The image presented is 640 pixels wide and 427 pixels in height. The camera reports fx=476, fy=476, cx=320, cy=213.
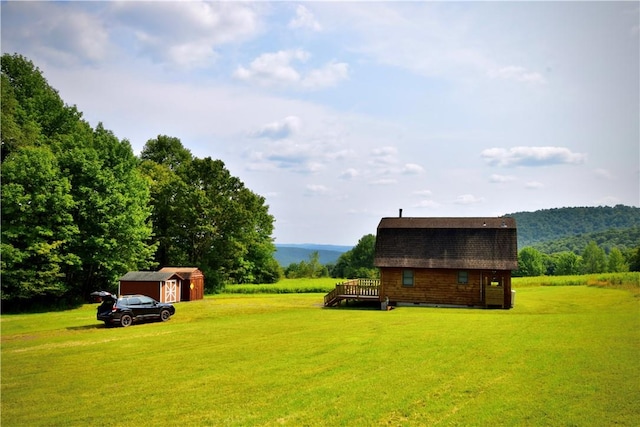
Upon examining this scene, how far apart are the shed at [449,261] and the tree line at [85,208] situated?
24024 mm

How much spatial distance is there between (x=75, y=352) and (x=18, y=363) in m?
2.18

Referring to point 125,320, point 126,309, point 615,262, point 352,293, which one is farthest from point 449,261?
point 615,262

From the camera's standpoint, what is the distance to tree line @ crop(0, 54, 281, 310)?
124 feet

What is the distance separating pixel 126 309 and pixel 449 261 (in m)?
22.7

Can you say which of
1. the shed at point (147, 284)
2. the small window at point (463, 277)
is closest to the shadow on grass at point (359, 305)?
the small window at point (463, 277)

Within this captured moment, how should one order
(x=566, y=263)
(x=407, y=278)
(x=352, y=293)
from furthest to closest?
(x=566, y=263) → (x=352, y=293) → (x=407, y=278)

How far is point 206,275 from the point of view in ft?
187

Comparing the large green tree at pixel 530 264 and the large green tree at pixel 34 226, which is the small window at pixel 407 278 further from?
the large green tree at pixel 530 264

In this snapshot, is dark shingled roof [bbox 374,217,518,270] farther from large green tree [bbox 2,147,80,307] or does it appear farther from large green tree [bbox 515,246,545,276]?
large green tree [bbox 515,246,545,276]

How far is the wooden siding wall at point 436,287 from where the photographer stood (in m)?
35.5

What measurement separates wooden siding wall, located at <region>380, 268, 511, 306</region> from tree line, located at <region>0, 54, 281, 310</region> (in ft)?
78.8

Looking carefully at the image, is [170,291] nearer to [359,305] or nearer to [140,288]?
[140,288]

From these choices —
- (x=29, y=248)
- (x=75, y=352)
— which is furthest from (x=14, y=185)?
(x=75, y=352)

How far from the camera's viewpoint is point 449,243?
121 feet
